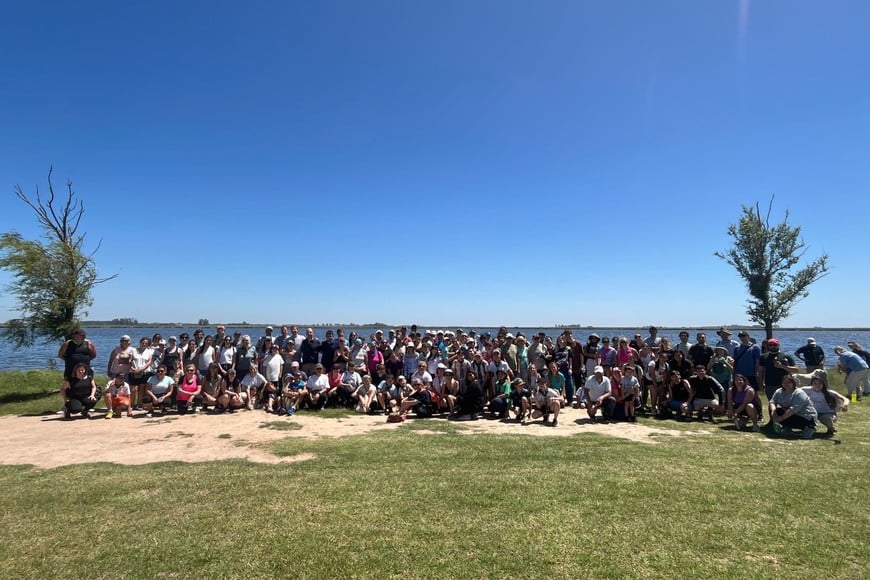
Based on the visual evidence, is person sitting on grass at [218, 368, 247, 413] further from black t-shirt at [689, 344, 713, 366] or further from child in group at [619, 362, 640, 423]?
black t-shirt at [689, 344, 713, 366]

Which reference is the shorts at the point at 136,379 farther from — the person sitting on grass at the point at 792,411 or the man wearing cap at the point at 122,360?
the person sitting on grass at the point at 792,411

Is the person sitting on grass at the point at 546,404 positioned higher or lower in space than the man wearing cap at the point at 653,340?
lower

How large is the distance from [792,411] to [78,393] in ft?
52.5

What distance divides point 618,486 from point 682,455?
2.22m

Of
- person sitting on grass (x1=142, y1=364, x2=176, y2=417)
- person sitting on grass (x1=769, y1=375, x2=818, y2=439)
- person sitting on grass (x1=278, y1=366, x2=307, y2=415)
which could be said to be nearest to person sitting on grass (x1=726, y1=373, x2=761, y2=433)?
Answer: person sitting on grass (x1=769, y1=375, x2=818, y2=439)

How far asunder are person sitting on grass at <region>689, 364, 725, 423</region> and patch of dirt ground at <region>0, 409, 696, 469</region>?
67.8 inches

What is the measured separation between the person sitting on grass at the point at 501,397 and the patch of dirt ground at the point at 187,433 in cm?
60

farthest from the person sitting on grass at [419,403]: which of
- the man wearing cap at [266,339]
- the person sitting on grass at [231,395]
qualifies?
the man wearing cap at [266,339]

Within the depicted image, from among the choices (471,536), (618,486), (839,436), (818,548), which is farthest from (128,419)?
(839,436)

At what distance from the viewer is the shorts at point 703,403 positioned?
10.4 m

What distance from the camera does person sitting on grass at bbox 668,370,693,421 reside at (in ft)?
34.9

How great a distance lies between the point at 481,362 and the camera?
11.9 m

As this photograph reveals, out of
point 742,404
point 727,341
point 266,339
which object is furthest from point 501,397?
point 266,339

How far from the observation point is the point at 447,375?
11531mm
